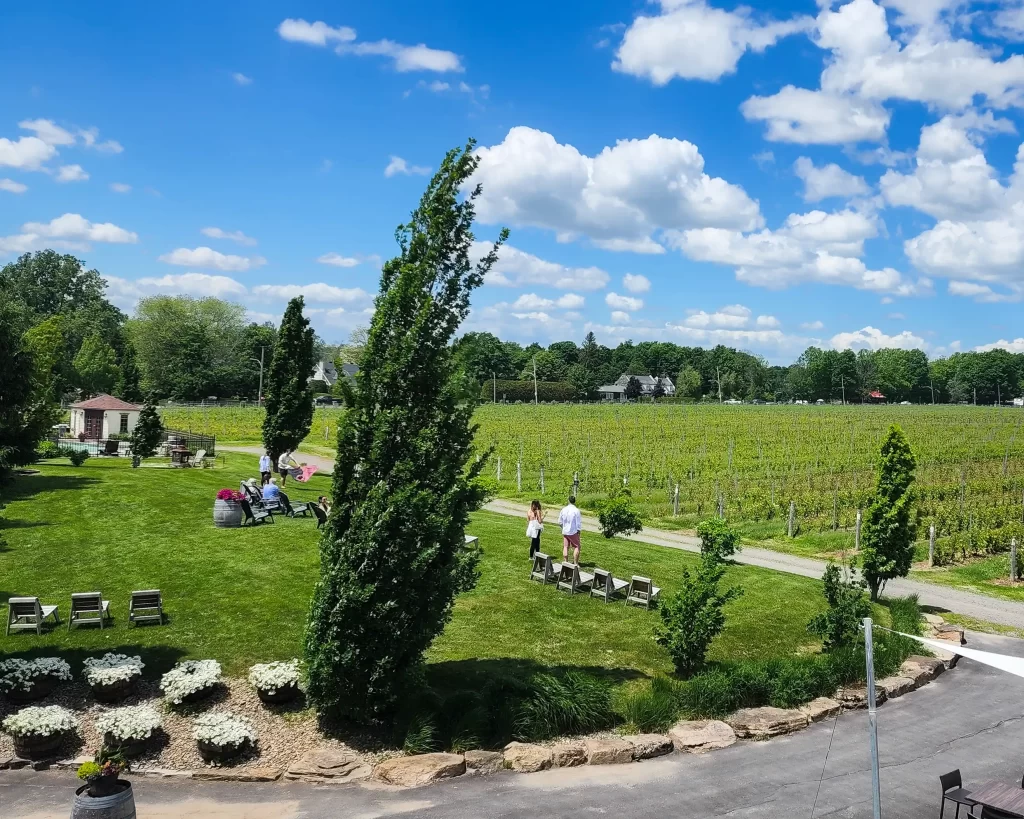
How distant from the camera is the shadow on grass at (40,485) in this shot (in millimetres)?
21750

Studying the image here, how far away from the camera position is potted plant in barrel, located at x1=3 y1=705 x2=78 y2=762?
8477mm

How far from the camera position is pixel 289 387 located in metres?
29.9

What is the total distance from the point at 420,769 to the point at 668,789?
2668 mm

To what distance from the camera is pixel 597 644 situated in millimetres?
12703

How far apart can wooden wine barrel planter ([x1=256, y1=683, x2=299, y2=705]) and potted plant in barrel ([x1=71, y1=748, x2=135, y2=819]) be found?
8.66ft

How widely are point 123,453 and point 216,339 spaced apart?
71.8m

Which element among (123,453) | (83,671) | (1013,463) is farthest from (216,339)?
(83,671)

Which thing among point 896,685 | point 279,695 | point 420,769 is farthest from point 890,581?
point 279,695

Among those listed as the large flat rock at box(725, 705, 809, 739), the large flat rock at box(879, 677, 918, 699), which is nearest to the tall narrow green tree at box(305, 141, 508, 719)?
the large flat rock at box(725, 705, 809, 739)

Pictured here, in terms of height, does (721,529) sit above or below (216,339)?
below

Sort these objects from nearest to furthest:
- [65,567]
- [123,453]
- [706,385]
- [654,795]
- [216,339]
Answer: [654,795], [65,567], [123,453], [216,339], [706,385]

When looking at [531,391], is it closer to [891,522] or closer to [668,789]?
[891,522]

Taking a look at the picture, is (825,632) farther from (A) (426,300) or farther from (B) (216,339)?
(B) (216,339)

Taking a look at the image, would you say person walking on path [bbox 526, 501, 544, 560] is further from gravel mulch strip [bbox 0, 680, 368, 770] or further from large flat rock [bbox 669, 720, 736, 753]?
gravel mulch strip [bbox 0, 680, 368, 770]
